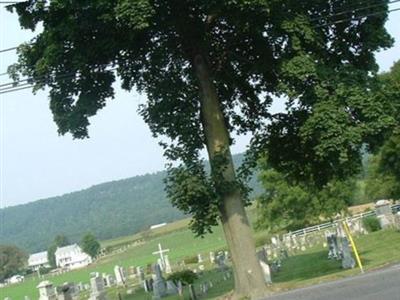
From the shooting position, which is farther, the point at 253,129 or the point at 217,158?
the point at 253,129

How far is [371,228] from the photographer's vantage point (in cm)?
4309

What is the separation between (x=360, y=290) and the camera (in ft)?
45.1

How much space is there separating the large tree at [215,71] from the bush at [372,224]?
21651 millimetres

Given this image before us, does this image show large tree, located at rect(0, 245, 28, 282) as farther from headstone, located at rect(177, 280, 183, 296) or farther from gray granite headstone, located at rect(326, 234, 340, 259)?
headstone, located at rect(177, 280, 183, 296)

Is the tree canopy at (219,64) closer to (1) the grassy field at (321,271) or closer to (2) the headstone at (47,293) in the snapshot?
(1) the grassy field at (321,271)

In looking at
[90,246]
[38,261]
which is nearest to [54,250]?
[38,261]

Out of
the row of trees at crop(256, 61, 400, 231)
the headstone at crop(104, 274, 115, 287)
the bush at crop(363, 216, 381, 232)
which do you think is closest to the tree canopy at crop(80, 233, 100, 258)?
the row of trees at crop(256, 61, 400, 231)

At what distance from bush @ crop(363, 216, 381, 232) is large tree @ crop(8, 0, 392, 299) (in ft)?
71.0

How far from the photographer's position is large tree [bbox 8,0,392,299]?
1820cm

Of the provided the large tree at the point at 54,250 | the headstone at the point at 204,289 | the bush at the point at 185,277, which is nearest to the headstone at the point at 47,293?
the bush at the point at 185,277

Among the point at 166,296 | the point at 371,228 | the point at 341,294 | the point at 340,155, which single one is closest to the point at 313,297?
the point at 341,294

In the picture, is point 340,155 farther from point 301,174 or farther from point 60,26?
point 60,26

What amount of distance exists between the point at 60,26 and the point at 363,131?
8.17m

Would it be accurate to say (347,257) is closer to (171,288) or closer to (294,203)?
(171,288)
